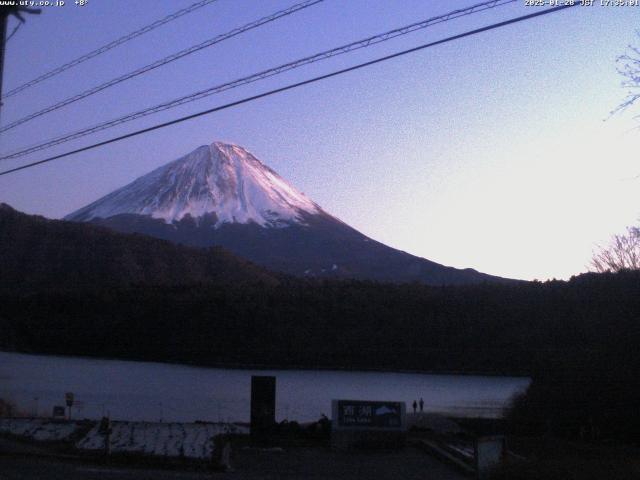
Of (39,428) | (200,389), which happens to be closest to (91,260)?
(200,389)

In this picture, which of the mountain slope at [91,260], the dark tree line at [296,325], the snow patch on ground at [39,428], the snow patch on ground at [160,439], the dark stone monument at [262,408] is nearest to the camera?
the snow patch on ground at [160,439]

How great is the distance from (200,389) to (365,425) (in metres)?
29.2

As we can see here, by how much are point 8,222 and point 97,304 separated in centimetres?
2413

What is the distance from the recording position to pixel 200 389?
5144 centimetres

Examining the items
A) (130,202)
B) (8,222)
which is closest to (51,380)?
(8,222)

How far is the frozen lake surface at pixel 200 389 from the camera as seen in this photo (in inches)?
1587

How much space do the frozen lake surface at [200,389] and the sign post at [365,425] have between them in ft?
43.3

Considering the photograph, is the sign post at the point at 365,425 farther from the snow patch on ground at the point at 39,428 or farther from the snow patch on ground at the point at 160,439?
the snow patch on ground at the point at 39,428

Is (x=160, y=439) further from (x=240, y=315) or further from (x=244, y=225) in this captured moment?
(x=244, y=225)

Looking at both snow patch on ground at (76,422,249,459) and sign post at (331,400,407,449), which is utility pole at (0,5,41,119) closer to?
snow patch on ground at (76,422,249,459)

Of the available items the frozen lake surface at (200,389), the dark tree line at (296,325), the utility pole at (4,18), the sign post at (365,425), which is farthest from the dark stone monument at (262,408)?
the dark tree line at (296,325)

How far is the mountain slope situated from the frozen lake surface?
15412 millimetres

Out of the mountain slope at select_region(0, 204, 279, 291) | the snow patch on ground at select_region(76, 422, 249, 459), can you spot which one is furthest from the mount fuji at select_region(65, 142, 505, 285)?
the snow patch on ground at select_region(76, 422, 249, 459)

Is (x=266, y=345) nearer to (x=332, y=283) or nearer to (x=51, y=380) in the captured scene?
(x=332, y=283)
